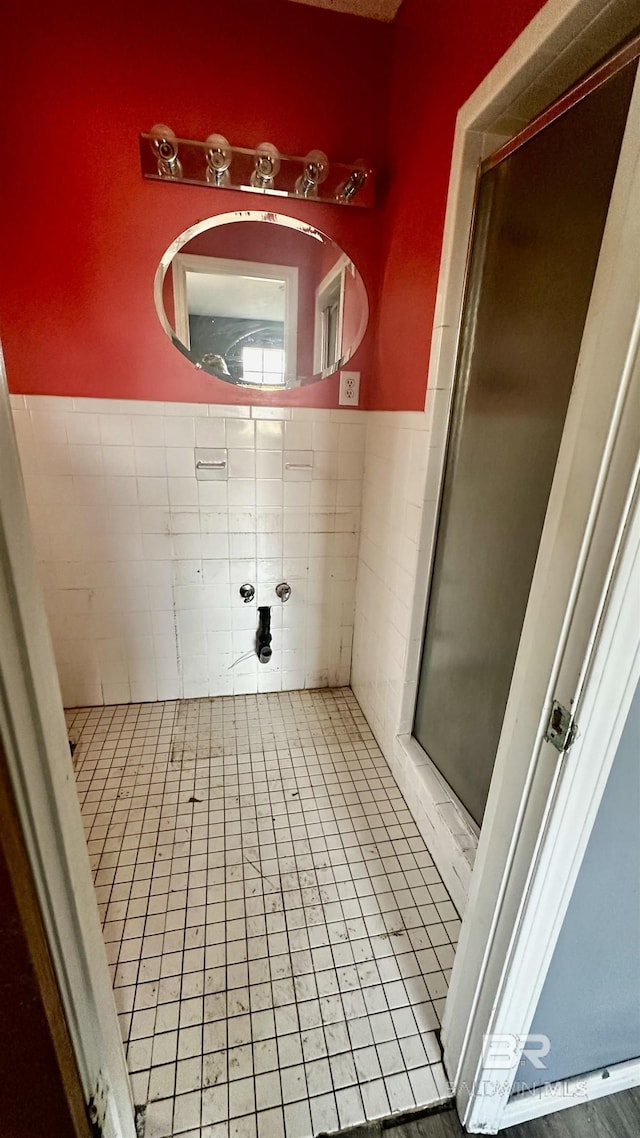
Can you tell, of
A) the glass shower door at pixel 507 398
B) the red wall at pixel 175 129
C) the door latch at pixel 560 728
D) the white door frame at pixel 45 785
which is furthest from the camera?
the red wall at pixel 175 129

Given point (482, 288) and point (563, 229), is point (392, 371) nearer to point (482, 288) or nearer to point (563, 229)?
point (482, 288)

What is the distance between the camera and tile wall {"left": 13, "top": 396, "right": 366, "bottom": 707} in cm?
166

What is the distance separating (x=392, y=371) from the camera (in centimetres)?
157

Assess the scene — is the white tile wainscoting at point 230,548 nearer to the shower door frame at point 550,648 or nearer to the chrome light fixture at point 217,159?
the shower door frame at point 550,648

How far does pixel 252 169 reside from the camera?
4.78ft

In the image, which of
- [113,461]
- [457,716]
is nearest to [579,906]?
[457,716]

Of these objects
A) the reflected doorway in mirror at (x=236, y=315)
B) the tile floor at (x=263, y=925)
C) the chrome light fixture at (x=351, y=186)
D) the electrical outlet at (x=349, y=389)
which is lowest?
the tile floor at (x=263, y=925)

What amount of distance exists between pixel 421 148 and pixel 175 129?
0.77 metres

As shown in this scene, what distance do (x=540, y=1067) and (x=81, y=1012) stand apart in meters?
0.83

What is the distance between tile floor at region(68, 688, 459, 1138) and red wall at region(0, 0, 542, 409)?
1354 millimetres

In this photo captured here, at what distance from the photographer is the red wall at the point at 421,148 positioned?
1017mm

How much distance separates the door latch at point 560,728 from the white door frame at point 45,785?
619mm

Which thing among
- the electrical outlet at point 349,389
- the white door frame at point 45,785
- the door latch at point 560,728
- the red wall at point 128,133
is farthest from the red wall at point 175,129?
the white door frame at point 45,785

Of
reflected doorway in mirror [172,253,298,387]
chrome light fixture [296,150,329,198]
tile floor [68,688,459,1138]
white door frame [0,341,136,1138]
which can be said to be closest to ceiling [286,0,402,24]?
chrome light fixture [296,150,329,198]
